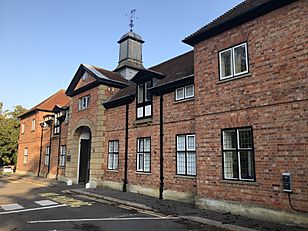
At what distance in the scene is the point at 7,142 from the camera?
33750 mm

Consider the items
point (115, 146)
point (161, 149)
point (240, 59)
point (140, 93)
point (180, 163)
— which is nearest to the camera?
point (240, 59)

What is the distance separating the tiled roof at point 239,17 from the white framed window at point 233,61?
0.95 metres

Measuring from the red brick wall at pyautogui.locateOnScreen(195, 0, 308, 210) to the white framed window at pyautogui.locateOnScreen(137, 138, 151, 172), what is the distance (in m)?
4.18

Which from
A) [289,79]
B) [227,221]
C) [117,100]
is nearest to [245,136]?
[289,79]

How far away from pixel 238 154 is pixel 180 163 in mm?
3462

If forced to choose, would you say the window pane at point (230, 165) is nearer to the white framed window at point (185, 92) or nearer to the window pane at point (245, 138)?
the window pane at point (245, 138)

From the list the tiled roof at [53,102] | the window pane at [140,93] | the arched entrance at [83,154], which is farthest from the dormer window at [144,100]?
the tiled roof at [53,102]

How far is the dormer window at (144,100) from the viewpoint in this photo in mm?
14102

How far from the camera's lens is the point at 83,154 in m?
20.4

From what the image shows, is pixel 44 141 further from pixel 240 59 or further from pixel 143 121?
pixel 240 59

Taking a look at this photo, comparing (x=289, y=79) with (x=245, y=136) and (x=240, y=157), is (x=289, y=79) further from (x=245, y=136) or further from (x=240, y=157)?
(x=240, y=157)

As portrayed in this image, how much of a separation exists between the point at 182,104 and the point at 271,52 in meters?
4.74

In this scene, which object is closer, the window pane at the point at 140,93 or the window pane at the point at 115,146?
the window pane at the point at 140,93

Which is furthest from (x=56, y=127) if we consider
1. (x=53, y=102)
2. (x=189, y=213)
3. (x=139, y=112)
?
(x=189, y=213)
